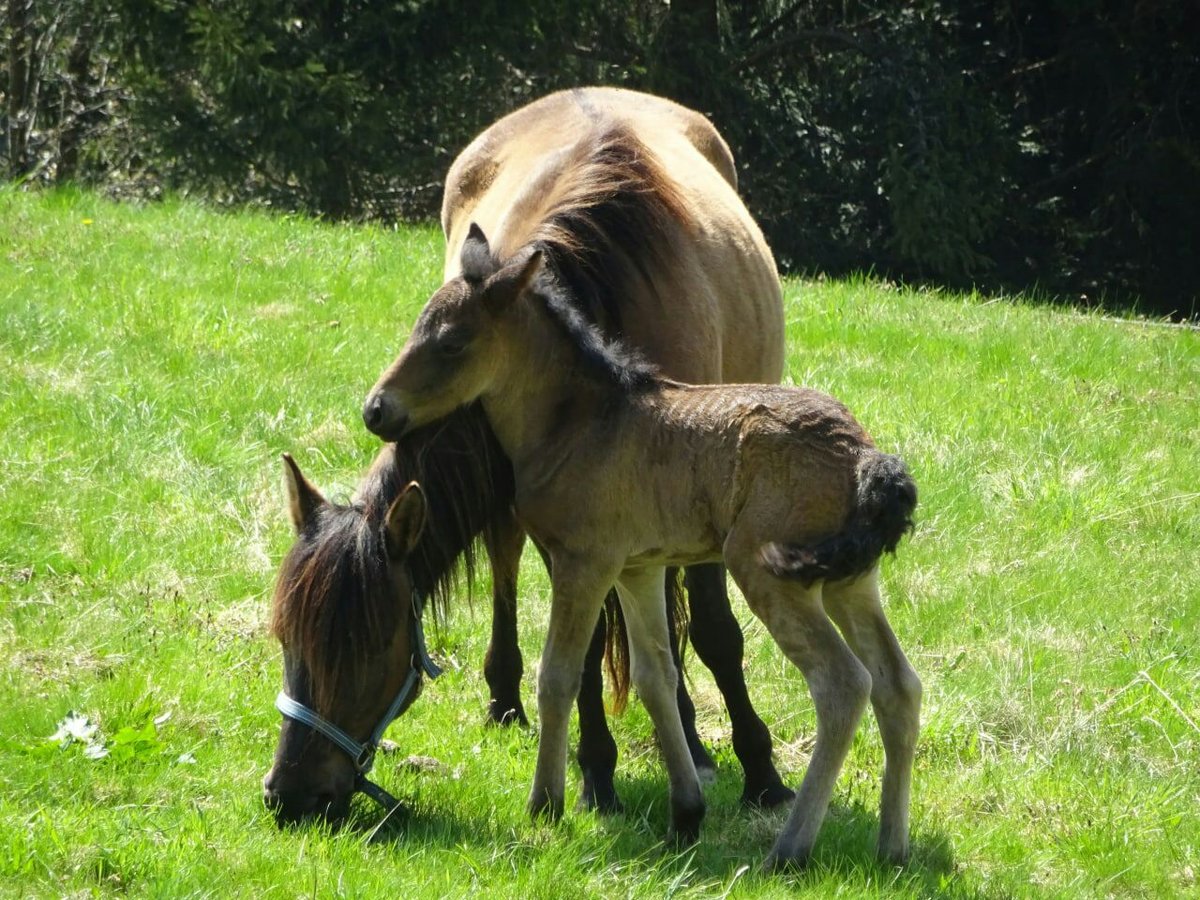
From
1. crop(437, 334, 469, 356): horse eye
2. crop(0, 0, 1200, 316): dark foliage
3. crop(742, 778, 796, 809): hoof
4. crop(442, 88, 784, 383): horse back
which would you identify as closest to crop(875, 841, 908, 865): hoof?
crop(742, 778, 796, 809): hoof

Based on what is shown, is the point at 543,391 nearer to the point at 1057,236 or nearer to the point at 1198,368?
the point at 1198,368

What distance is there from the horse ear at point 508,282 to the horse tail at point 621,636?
1.29 m

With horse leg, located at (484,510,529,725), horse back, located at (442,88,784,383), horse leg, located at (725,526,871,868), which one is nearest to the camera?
horse leg, located at (725,526,871,868)

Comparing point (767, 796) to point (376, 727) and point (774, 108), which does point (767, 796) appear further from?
point (774, 108)

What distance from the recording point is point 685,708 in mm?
5734

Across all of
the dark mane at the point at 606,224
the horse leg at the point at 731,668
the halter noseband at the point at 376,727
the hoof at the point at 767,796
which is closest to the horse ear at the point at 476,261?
the dark mane at the point at 606,224

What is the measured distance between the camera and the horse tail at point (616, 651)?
5547mm

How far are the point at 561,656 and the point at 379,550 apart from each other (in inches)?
26.0

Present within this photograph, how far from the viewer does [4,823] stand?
422 centimetres

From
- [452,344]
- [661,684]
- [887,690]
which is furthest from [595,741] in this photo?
[452,344]

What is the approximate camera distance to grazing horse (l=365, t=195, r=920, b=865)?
4250 millimetres

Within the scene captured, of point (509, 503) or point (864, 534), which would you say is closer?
point (864, 534)

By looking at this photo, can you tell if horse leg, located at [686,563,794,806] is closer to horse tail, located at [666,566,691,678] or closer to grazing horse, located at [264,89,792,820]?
grazing horse, located at [264,89,792,820]

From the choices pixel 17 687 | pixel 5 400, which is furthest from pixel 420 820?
pixel 5 400
